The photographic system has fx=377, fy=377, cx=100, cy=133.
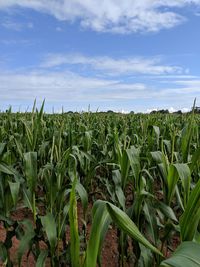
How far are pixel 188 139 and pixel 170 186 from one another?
460 mm

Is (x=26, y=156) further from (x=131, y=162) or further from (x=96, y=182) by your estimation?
(x=96, y=182)

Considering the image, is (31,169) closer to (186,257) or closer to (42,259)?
(42,259)

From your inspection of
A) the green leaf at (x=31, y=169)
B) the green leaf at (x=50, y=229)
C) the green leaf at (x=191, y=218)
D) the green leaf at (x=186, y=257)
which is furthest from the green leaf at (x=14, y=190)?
the green leaf at (x=186, y=257)

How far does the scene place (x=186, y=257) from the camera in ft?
3.21

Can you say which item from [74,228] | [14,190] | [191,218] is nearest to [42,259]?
[14,190]

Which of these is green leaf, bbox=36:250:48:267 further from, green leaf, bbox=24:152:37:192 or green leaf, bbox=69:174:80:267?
green leaf, bbox=69:174:80:267

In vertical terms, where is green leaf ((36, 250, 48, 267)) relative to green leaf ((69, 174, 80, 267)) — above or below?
below

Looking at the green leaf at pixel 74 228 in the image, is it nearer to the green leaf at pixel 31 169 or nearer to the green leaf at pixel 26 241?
the green leaf at pixel 26 241

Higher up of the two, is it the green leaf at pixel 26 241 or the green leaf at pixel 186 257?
the green leaf at pixel 186 257

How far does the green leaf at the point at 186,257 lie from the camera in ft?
3.11

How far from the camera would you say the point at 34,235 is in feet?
7.41

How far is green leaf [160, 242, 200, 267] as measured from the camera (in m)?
0.95

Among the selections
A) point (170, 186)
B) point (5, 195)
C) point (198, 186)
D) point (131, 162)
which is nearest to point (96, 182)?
point (5, 195)

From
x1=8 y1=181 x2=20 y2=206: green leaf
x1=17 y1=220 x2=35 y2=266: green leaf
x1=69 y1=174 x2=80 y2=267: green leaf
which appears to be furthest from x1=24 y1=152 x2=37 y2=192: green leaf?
x1=69 y1=174 x2=80 y2=267: green leaf
